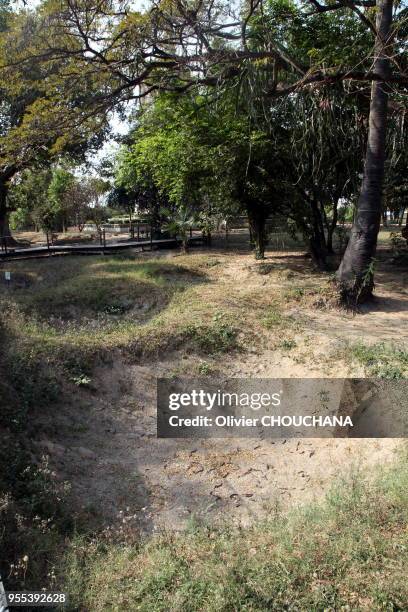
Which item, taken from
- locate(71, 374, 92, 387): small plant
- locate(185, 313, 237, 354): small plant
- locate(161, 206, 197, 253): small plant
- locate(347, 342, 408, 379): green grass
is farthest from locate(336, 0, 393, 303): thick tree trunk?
locate(161, 206, 197, 253): small plant

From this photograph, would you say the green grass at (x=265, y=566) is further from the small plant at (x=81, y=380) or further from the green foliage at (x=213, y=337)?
the green foliage at (x=213, y=337)

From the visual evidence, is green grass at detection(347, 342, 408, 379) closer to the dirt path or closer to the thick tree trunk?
the dirt path

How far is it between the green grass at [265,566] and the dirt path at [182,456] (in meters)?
0.72

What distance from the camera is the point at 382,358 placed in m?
6.58

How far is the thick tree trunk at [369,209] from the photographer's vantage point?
337 inches

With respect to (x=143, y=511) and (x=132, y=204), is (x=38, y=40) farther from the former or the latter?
(x=132, y=204)

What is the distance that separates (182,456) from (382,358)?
321 cm

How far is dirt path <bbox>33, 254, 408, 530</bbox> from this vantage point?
474 cm

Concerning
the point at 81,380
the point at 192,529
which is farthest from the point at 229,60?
the point at 192,529

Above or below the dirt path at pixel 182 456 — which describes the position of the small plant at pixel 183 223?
above

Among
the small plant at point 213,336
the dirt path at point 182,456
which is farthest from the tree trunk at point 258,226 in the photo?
the dirt path at point 182,456

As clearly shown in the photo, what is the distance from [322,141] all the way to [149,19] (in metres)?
4.33

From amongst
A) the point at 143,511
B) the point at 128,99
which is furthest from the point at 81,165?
the point at 143,511

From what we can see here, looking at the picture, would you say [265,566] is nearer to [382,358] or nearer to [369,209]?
[382,358]
